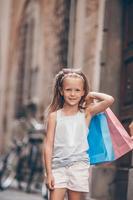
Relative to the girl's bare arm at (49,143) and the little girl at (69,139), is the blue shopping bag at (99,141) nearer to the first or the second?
the little girl at (69,139)

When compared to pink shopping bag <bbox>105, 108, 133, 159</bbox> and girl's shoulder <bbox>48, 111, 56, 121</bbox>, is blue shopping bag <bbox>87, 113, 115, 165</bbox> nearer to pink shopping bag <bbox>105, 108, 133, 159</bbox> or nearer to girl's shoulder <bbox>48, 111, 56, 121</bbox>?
pink shopping bag <bbox>105, 108, 133, 159</bbox>

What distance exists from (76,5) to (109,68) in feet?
5.34

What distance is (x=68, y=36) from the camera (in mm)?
10344

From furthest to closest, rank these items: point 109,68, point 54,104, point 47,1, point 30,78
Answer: point 30,78 < point 47,1 < point 109,68 < point 54,104

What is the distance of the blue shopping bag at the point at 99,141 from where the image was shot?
4270 mm

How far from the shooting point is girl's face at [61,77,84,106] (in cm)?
412

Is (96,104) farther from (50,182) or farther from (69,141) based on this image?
(50,182)

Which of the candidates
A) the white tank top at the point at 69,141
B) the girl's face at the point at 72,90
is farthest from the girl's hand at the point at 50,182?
the girl's face at the point at 72,90

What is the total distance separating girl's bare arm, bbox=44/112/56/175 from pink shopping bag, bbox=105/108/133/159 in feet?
1.46

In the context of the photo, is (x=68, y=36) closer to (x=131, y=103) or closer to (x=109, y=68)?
(x=109, y=68)

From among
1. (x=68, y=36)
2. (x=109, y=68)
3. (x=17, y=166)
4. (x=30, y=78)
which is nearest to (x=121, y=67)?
(x=109, y=68)

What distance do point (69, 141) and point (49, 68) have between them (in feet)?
28.5

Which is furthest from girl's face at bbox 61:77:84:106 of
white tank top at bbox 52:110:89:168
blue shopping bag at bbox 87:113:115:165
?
blue shopping bag at bbox 87:113:115:165

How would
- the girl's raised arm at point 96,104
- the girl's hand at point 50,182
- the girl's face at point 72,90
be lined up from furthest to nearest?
the girl's raised arm at point 96,104 < the girl's face at point 72,90 < the girl's hand at point 50,182
